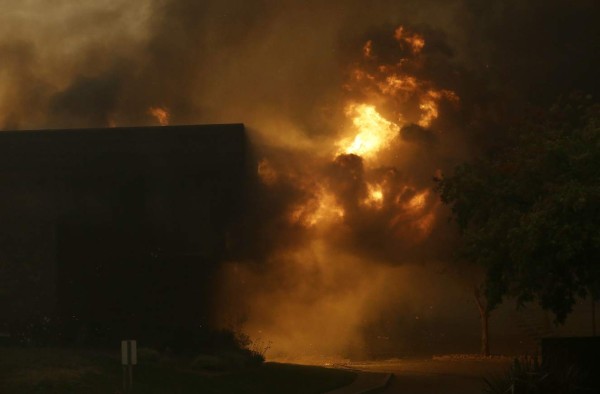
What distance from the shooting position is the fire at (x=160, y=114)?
1837 inches

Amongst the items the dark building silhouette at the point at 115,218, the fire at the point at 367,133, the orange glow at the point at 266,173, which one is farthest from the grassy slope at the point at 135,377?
the fire at the point at 367,133

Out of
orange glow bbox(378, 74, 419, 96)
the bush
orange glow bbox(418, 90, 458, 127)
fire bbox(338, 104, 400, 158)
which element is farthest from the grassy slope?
orange glow bbox(378, 74, 419, 96)

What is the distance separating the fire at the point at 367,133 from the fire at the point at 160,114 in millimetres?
13880

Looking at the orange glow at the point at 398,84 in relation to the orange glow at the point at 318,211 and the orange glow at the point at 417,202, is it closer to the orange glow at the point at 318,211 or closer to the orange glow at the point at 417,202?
the orange glow at the point at 417,202

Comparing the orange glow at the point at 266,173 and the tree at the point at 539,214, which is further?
the orange glow at the point at 266,173

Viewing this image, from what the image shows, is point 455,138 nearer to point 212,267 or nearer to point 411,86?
point 411,86

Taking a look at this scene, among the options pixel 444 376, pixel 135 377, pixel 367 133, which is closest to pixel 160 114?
pixel 367 133

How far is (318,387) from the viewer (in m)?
23.2

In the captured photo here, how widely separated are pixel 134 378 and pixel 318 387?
5022 mm

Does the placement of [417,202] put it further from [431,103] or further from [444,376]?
[444,376]

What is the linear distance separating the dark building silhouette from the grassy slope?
5.19 m

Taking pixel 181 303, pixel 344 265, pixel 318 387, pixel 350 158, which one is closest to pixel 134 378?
→ pixel 318 387

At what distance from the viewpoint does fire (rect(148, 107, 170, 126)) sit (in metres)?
46.7

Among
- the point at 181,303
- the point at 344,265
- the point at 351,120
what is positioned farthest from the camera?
the point at 344,265
